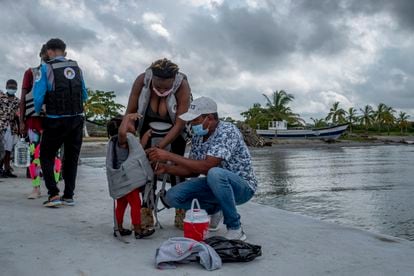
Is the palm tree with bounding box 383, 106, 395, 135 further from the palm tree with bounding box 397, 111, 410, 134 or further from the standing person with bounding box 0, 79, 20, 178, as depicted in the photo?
the standing person with bounding box 0, 79, 20, 178

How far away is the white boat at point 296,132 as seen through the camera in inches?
2490

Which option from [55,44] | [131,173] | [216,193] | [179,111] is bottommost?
[216,193]

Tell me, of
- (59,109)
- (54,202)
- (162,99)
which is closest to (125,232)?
(162,99)

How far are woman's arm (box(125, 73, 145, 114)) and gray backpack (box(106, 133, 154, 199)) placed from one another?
445 millimetres

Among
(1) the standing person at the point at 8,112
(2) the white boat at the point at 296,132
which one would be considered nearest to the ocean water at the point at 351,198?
(1) the standing person at the point at 8,112

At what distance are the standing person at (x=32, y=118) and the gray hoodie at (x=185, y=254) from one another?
2.93 metres

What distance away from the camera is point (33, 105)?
5.82m

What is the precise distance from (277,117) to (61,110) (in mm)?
73872

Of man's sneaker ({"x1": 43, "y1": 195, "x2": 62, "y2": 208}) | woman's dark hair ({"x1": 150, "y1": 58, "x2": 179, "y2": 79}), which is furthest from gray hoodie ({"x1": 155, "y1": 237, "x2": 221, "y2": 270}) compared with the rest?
man's sneaker ({"x1": 43, "y1": 195, "x2": 62, "y2": 208})

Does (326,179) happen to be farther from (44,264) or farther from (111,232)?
(44,264)

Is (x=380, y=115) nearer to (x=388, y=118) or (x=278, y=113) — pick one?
(x=388, y=118)

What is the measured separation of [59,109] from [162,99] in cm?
153

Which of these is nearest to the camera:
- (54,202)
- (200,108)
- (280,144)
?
(200,108)

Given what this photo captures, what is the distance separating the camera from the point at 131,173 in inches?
163
